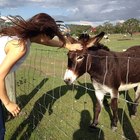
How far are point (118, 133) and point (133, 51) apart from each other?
6.44 ft

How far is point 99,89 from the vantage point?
669 cm

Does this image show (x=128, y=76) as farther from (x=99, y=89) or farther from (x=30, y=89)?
(x=30, y=89)

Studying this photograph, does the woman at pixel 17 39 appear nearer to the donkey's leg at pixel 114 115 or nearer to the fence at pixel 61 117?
the fence at pixel 61 117

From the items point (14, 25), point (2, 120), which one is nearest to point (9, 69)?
point (14, 25)

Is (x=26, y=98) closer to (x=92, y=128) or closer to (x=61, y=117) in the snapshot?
(x=61, y=117)

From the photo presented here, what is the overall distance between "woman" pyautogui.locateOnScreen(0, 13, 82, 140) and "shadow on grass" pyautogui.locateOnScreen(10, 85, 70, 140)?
2332 millimetres

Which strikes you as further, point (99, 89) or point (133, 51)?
point (133, 51)

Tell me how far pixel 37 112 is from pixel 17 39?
13.7ft

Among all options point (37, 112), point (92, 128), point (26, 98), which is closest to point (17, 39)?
point (92, 128)

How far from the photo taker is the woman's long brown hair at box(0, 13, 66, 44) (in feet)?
11.6

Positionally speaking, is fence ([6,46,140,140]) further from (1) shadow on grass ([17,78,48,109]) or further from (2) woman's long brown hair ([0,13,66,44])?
(2) woman's long brown hair ([0,13,66,44])

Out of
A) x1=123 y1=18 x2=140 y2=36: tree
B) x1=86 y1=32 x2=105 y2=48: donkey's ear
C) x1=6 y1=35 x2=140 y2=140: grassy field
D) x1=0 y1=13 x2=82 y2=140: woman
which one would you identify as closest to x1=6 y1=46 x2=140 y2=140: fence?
x1=6 y1=35 x2=140 y2=140: grassy field

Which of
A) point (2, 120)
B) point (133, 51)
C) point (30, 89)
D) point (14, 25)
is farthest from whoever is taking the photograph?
point (30, 89)

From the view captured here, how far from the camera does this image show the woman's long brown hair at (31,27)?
3.55m
